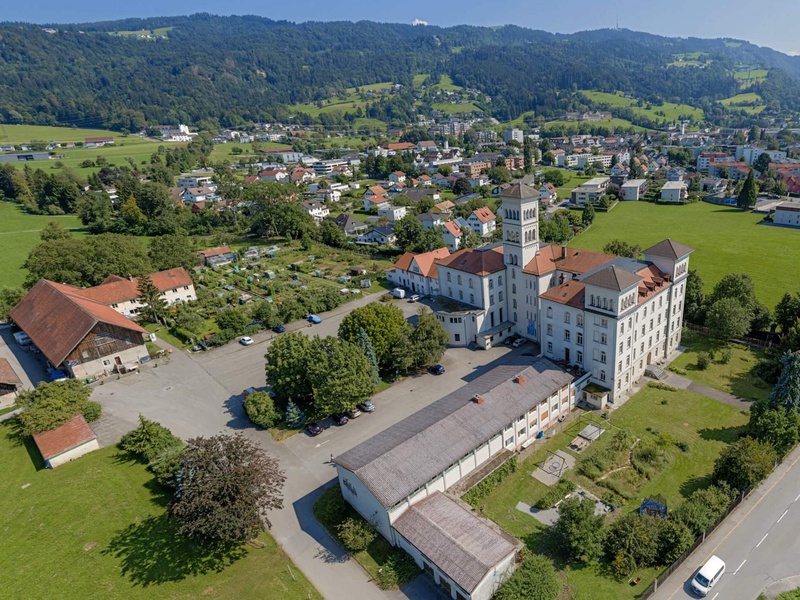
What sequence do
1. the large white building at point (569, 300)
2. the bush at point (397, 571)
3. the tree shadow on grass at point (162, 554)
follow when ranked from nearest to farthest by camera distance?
the bush at point (397, 571)
the tree shadow on grass at point (162, 554)
the large white building at point (569, 300)

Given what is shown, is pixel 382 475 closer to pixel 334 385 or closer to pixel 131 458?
pixel 334 385

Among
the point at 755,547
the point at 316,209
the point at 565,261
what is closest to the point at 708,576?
the point at 755,547

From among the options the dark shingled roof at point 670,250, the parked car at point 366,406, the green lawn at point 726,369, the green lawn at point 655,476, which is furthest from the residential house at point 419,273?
the green lawn at point 655,476

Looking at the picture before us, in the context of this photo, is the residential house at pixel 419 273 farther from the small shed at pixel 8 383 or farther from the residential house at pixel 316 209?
the residential house at pixel 316 209

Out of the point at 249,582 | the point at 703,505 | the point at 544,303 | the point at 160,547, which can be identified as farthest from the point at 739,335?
the point at 160,547

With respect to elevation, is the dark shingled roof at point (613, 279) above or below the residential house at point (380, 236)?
above

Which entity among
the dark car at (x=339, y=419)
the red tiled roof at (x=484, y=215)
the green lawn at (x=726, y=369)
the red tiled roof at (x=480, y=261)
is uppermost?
the red tiled roof at (x=480, y=261)
